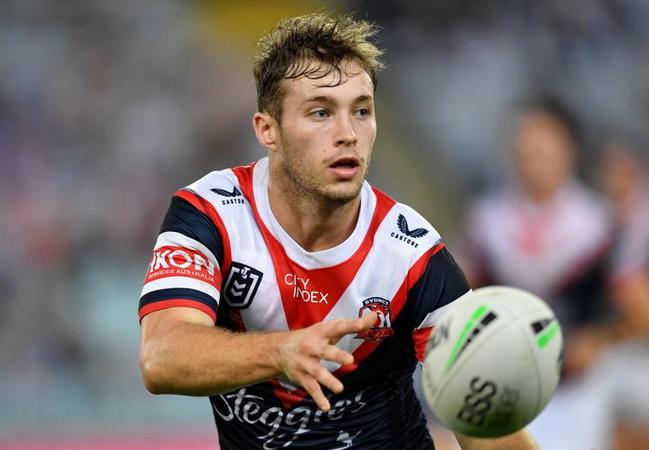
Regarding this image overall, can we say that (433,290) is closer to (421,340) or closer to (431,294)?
(431,294)

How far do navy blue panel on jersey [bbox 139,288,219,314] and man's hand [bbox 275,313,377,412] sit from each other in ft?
2.80

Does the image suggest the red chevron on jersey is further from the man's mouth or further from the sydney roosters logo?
the man's mouth

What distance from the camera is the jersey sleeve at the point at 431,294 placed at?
475cm

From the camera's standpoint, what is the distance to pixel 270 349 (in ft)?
12.2

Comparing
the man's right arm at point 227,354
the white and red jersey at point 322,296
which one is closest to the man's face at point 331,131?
the white and red jersey at point 322,296

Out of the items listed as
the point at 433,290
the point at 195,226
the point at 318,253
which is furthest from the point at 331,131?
the point at 433,290

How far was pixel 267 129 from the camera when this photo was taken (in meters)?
5.01

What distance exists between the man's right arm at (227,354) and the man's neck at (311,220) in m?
0.74

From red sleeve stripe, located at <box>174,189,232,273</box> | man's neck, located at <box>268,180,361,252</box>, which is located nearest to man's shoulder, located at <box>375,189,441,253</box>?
man's neck, located at <box>268,180,361,252</box>

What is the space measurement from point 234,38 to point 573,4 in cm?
394

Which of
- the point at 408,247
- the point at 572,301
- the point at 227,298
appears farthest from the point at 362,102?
the point at 572,301

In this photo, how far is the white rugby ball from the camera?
12.5 feet

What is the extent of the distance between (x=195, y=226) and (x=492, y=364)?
148 cm

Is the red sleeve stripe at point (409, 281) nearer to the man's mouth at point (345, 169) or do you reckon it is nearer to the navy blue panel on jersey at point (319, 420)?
the navy blue panel on jersey at point (319, 420)
